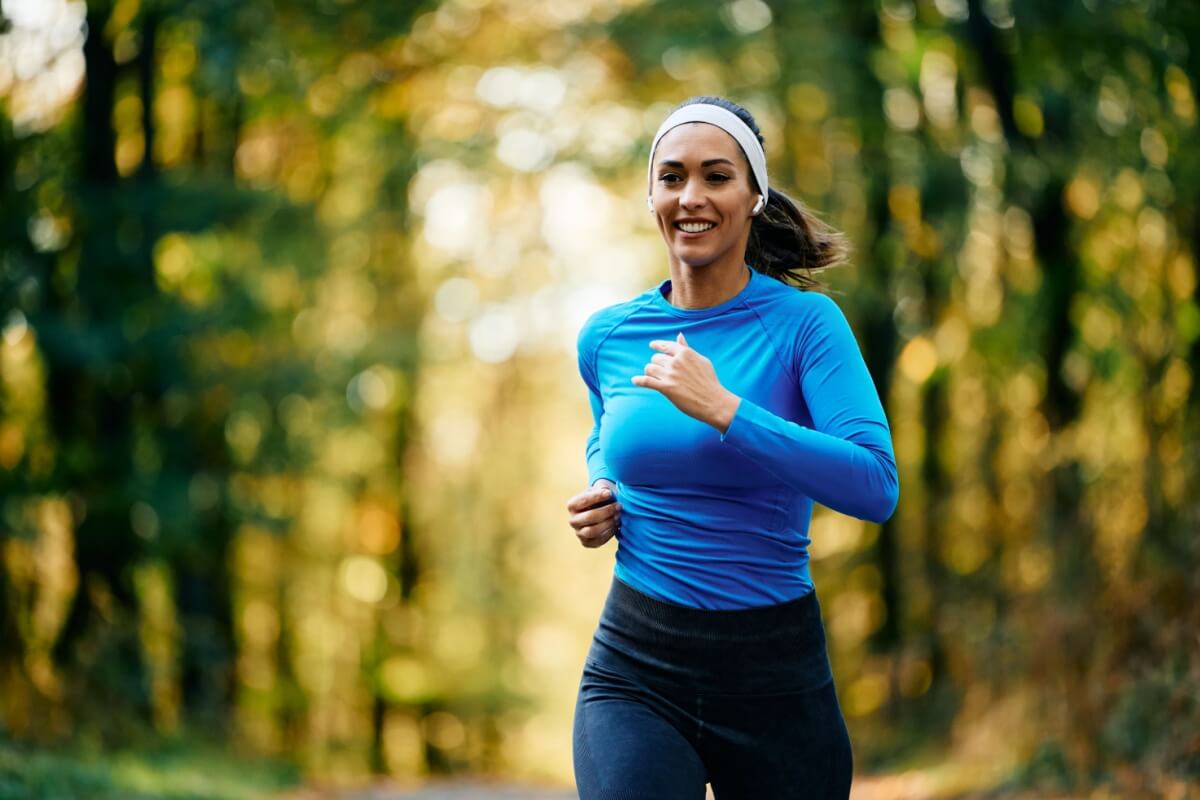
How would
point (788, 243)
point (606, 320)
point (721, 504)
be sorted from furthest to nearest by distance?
1. point (788, 243)
2. point (606, 320)
3. point (721, 504)

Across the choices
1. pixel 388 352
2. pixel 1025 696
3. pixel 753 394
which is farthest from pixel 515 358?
pixel 753 394

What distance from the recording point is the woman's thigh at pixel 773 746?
3.06 meters

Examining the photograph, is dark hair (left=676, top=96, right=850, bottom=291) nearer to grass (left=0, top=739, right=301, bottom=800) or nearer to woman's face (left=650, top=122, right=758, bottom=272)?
woman's face (left=650, top=122, right=758, bottom=272)

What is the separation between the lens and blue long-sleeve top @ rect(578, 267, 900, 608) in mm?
2992

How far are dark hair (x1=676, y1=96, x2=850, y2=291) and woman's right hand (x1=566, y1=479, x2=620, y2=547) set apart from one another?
73cm

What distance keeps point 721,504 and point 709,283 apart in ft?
1.73

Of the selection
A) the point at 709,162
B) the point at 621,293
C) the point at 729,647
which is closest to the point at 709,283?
the point at 709,162

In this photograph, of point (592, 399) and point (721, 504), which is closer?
point (721, 504)

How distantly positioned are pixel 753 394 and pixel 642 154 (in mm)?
10226

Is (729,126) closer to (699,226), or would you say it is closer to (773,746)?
(699,226)

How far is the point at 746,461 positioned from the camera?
3070 millimetres

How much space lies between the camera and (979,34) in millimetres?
11375

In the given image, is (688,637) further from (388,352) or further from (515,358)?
(515,358)

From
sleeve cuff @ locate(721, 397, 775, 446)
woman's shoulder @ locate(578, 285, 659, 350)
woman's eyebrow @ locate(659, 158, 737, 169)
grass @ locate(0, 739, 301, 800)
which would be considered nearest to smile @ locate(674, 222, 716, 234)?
woman's eyebrow @ locate(659, 158, 737, 169)
